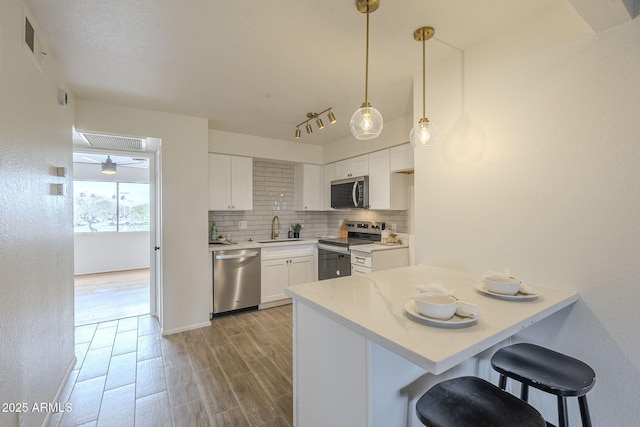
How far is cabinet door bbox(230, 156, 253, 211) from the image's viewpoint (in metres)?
3.90

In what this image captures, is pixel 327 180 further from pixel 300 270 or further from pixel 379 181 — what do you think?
pixel 300 270

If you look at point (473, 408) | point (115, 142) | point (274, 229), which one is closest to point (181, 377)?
point (473, 408)

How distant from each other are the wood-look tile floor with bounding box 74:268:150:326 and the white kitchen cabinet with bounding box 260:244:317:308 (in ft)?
5.59

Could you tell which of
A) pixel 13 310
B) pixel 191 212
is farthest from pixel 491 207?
pixel 191 212

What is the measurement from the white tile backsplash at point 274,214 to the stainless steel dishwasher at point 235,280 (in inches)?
26.0

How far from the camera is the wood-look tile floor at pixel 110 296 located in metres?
3.74

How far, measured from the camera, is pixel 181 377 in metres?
2.31

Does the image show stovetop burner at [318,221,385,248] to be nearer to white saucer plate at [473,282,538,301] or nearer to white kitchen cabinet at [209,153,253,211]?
white kitchen cabinet at [209,153,253,211]

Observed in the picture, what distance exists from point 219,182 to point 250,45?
7.23 feet

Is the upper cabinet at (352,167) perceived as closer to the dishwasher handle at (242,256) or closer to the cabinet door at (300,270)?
the cabinet door at (300,270)

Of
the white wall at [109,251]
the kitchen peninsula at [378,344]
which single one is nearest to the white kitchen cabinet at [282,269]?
the kitchen peninsula at [378,344]

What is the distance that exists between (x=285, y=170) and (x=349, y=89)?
2.38 metres

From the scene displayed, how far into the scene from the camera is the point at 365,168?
12.7 ft

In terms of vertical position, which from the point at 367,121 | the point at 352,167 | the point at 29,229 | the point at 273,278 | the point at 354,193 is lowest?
the point at 273,278
